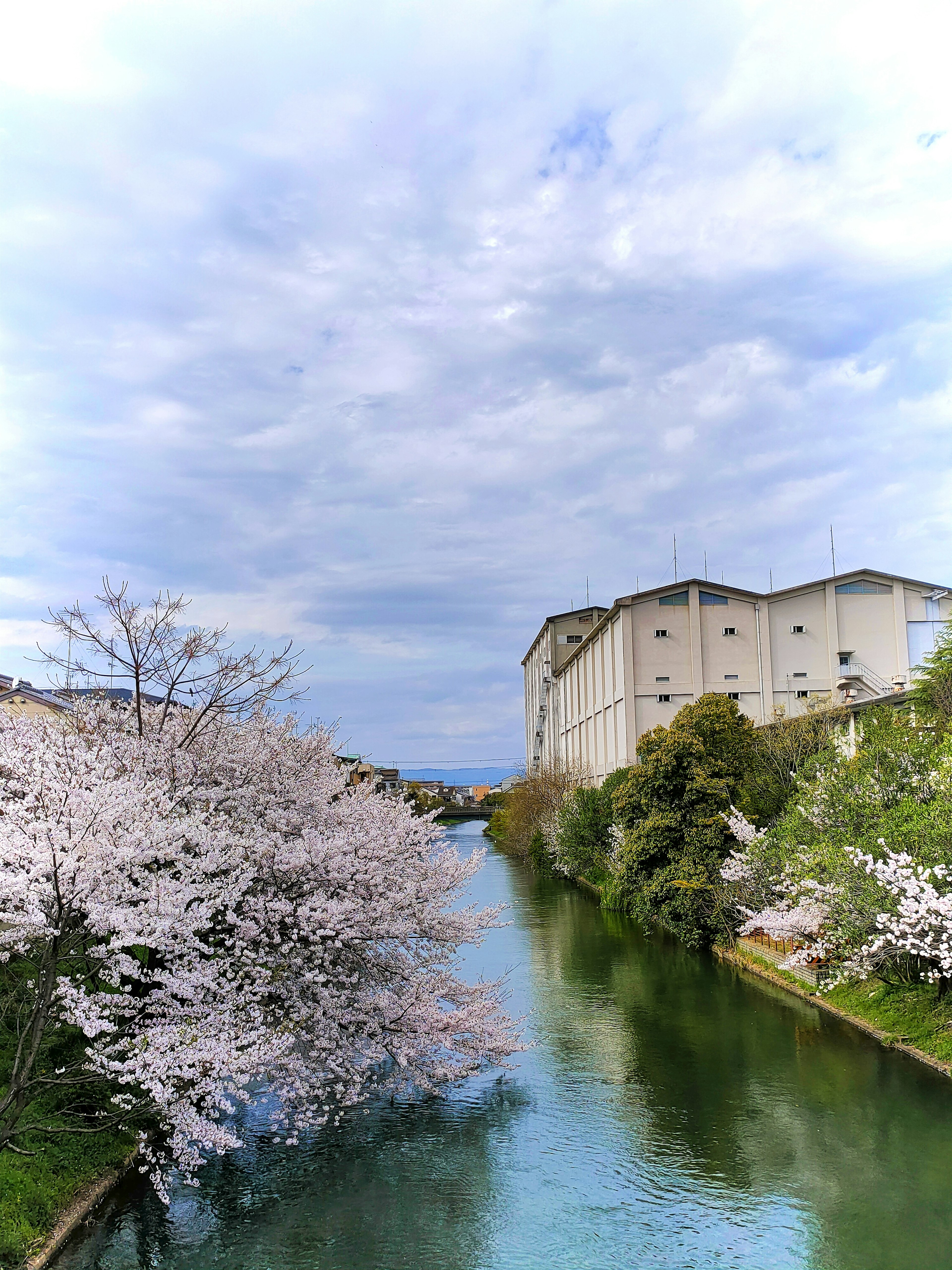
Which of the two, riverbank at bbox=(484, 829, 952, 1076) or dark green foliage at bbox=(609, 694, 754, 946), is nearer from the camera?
riverbank at bbox=(484, 829, 952, 1076)

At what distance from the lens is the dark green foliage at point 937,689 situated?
21500mm

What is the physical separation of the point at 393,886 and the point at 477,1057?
361 centimetres

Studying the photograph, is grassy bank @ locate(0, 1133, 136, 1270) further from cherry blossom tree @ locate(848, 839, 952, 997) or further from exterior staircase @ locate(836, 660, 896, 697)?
exterior staircase @ locate(836, 660, 896, 697)

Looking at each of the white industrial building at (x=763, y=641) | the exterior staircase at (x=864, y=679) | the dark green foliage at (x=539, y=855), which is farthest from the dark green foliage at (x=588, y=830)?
the exterior staircase at (x=864, y=679)

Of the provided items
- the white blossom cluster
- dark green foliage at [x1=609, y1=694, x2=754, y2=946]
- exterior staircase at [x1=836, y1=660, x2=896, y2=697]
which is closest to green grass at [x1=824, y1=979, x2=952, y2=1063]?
the white blossom cluster

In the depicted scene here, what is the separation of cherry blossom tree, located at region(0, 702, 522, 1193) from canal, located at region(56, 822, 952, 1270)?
67 cm

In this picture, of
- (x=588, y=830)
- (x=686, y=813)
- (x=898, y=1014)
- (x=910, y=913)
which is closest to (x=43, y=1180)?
(x=910, y=913)

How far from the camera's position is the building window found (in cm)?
4469

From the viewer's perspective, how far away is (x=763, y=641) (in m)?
44.0

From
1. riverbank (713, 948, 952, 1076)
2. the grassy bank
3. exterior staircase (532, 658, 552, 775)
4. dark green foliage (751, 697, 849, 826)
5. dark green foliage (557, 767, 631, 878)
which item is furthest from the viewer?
exterior staircase (532, 658, 552, 775)

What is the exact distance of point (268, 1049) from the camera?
392 inches

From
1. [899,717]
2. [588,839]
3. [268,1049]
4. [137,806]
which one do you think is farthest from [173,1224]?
[588,839]

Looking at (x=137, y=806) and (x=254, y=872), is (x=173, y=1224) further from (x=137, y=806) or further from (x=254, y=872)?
(x=137, y=806)

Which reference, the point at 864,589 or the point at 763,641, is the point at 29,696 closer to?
the point at 763,641
